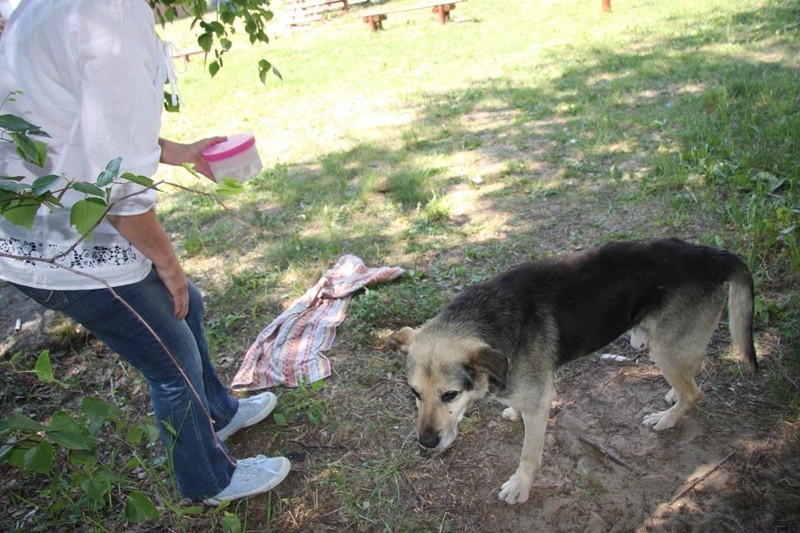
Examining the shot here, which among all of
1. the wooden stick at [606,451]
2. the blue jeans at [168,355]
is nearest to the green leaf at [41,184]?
the blue jeans at [168,355]

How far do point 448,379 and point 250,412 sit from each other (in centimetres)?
147

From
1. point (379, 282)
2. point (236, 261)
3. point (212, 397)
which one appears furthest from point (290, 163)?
point (212, 397)

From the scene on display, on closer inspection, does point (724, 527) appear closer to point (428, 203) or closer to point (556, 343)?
point (556, 343)

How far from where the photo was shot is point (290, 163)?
288 inches

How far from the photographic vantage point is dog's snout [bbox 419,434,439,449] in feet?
8.27

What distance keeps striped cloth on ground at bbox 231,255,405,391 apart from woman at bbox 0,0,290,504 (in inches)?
45.5

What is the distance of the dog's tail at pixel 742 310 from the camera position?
108 inches

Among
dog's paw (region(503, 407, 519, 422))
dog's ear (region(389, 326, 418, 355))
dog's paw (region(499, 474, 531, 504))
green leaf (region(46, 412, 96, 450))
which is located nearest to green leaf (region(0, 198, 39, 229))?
green leaf (region(46, 412, 96, 450))

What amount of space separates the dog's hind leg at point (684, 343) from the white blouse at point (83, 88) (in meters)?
2.53

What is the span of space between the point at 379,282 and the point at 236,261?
1679 millimetres

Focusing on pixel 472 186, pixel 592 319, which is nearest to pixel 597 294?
pixel 592 319

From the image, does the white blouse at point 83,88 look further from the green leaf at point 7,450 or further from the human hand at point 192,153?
the green leaf at point 7,450

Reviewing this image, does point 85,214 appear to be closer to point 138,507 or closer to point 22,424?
point 22,424

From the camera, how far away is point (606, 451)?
9.59 ft
